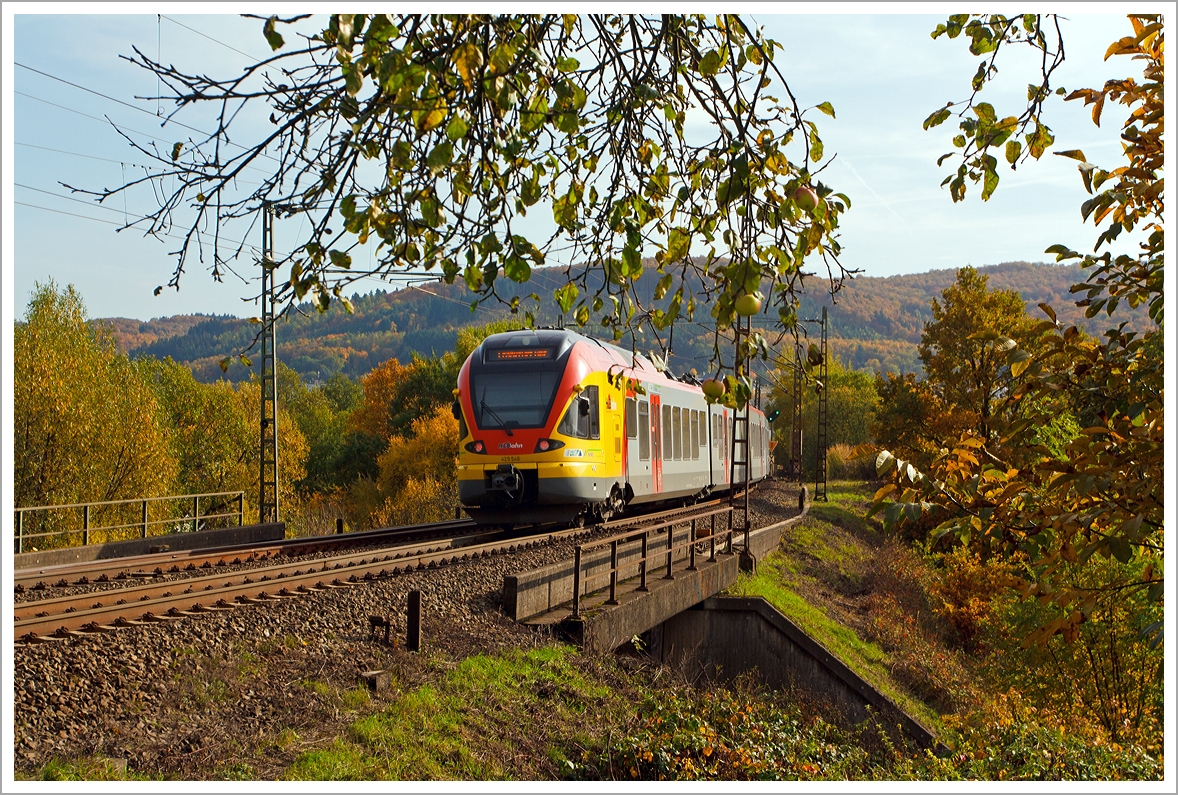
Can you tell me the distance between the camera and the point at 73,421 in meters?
36.0

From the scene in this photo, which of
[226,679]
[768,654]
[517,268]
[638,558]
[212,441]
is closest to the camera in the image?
[517,268]

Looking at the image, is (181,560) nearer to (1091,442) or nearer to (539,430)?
(539,430)

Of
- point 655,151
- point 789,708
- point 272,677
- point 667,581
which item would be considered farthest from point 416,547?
point 655,151

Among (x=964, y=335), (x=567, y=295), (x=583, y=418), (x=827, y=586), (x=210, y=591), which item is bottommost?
(x=827, y=586)

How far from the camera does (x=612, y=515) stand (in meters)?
19.4

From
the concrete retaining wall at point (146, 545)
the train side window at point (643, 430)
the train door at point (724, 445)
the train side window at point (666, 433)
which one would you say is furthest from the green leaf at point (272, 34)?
the train door at point (724, 445)

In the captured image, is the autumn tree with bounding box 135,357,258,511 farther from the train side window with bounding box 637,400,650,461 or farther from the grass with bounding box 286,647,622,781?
the grass with bounding box 286,647,622,781

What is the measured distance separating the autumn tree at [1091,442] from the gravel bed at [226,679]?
443 centimetres

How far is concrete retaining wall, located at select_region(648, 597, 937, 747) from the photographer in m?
14.3

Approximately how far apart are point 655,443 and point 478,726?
13.5 metres

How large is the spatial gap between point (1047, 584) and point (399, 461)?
5599 centimetres

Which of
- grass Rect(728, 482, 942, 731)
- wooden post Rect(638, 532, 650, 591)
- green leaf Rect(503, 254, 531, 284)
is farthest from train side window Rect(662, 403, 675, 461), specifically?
green leaf Rect(503, 254, 531, 284)

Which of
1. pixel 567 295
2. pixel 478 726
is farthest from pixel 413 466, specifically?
pixel 567 295

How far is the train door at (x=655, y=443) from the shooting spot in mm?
20359
